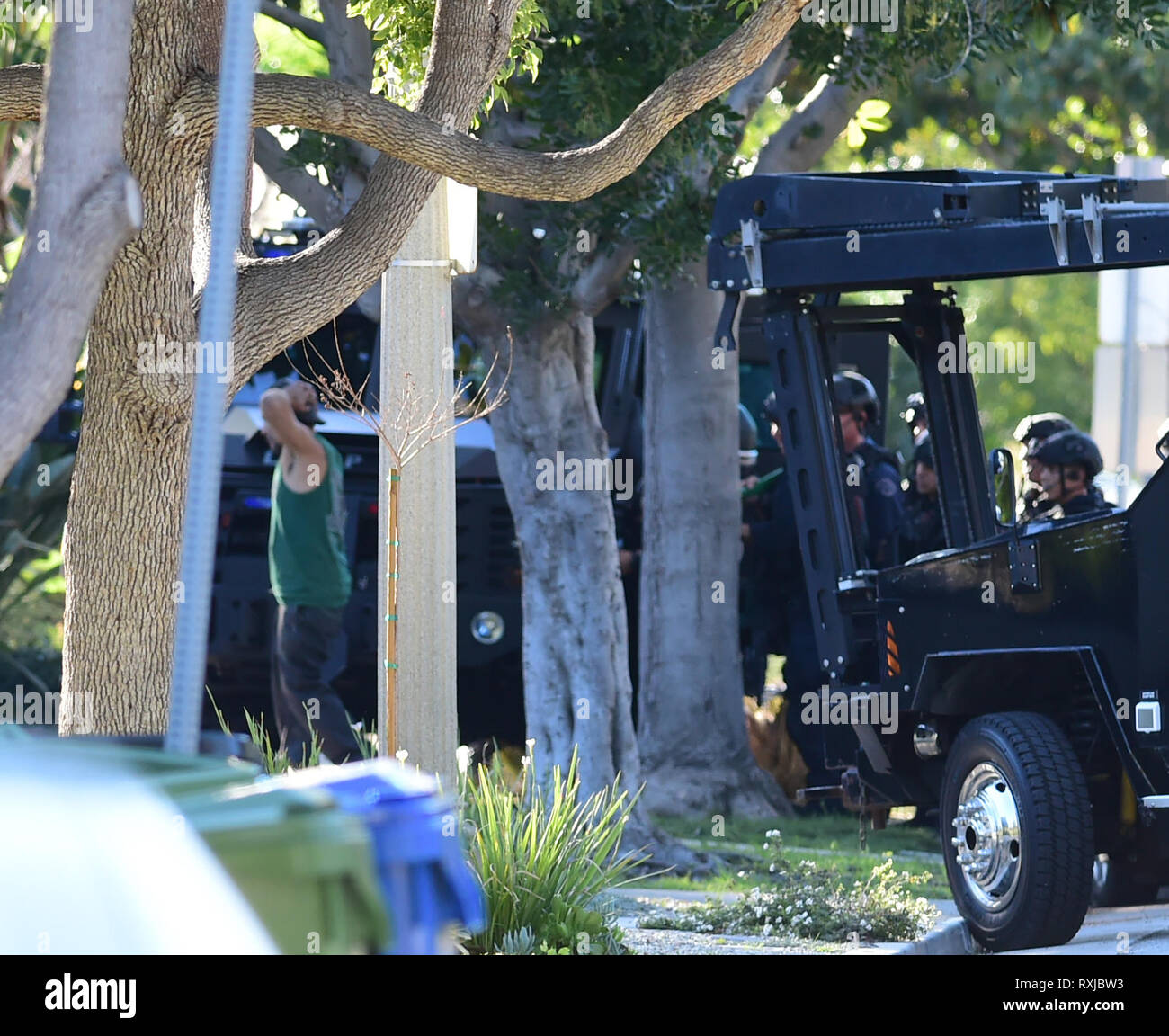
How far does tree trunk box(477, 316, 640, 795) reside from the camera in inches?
399

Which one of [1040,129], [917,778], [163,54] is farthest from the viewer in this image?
[1040,129]

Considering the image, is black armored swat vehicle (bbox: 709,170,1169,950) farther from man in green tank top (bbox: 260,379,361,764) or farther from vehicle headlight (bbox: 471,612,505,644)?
vehicle headlight (bbox: 471,612,505,644)

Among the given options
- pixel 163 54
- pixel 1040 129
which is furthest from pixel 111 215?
pixel 1040 129

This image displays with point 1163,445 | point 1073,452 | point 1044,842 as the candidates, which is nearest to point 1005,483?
point 1163,445

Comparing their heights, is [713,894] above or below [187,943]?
below

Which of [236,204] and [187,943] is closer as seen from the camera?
[187,943]

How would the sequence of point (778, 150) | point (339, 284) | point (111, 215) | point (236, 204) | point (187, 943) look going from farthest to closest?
1. point (778, 150)
2. point (339, 284)
3. point (111, 215)
4. point (236, 204)
5. point (187, 943)

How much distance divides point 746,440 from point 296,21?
393 centimetres

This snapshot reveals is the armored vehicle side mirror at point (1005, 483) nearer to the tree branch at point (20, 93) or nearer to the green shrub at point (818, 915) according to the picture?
the green shrub at point (818, 915)

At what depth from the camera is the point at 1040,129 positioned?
2252 cm

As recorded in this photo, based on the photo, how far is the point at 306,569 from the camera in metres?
10.5

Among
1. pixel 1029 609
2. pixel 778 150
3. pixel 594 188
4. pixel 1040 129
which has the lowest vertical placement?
pixel 1029 609

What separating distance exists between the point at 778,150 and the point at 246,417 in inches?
139

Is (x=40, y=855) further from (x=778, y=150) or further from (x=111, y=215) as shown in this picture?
(x=778, y=150)
